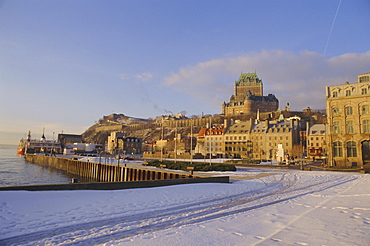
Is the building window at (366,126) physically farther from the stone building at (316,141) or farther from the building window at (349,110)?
the stone building at (316,141)

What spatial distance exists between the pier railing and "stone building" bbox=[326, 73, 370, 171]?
1249 inches

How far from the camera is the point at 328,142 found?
49.5 meters

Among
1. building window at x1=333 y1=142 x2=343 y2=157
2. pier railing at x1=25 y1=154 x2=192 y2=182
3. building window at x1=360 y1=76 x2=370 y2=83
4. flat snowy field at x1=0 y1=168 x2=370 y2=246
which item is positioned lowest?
pier railing at x1=25 y1=154 x2=192 y2=182

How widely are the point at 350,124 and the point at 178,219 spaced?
4692 cm

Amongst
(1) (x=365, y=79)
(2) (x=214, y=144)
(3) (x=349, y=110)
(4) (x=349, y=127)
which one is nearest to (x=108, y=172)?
(4) (x=349, y=127)

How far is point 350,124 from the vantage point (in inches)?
1857

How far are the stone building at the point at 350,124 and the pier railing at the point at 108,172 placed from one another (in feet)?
104

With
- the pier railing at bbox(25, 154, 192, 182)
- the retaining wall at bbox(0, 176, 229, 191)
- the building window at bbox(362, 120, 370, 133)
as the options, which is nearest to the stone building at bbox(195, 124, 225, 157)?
the pier railing at bbox(25, 154, 192, 182)

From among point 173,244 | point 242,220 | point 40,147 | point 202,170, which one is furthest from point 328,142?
point 40,147

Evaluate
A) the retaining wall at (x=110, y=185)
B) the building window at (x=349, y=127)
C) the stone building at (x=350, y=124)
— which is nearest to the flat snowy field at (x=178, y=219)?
the retaining wall at (x=110, y=185)

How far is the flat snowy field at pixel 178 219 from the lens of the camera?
8.58 metres

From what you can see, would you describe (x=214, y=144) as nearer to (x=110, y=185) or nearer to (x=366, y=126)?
(x=366, y=126)

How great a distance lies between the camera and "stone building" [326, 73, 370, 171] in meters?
45.6

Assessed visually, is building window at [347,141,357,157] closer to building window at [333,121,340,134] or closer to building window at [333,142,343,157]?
building window at [333,142,343,157]
